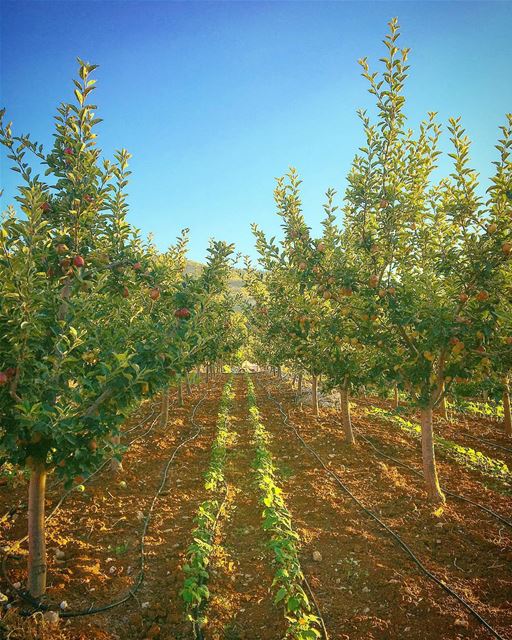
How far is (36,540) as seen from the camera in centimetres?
467

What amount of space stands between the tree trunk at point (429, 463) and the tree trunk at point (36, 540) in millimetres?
6811

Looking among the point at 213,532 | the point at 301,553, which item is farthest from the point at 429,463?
the point at 213,532

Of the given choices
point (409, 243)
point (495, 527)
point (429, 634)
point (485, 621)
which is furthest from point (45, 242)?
point (495, 527)

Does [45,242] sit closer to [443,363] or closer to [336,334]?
[336,334]

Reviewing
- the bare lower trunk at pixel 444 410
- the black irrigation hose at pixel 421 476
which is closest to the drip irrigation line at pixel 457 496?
the black irrigation hose at pixel 421 476

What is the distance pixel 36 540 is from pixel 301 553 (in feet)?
12.8

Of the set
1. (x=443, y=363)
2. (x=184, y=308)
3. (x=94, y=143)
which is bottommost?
(x=443, y=363)

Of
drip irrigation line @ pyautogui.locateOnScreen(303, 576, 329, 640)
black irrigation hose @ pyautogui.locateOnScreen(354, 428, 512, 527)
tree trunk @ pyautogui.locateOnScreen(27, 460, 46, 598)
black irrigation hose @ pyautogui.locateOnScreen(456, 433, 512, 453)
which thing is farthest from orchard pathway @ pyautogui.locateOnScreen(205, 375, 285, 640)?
black irrigation hose @ pyautogui.locateOnScreen(456, 433, 512, 453)

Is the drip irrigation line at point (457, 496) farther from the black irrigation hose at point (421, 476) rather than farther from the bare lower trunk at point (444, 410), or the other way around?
the bare lower trunk at point (444, 410)

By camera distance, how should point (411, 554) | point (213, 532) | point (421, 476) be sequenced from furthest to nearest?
point (421, 476), point (213, 532), point (411, 554)

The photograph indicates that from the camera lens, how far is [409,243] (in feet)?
24.1

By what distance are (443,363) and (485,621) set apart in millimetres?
3824

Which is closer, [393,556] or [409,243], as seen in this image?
[393,556]

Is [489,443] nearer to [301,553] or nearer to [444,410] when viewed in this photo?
[444,410]
